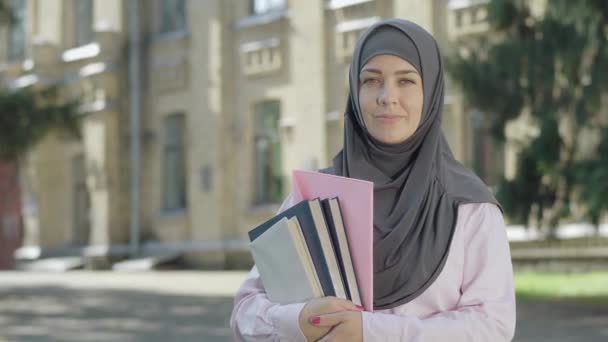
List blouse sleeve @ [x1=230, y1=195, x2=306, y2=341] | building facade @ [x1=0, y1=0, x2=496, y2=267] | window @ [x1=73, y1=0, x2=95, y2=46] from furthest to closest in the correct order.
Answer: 1. window @ [x1=73, y1=0, x2=95, y2=46]
2. building facade @ [x1=0, y1=0, x2=496, y2=267]
3. blouse sleeve @ [x1=230, y1=195, x2=306, y2=341]

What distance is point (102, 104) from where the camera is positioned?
25906 millimetres

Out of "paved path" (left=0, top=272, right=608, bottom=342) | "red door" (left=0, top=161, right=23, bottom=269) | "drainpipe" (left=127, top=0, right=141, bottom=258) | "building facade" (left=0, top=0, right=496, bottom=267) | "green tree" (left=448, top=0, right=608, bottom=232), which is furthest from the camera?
"drainpipe" (left=127, top=0, right=141, bottom=258)

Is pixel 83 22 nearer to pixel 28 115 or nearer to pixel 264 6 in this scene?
pixel 264 6

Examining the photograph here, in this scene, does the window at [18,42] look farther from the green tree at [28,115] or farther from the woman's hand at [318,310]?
the woman's hand at [318,310]

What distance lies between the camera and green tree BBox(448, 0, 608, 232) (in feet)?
41.0

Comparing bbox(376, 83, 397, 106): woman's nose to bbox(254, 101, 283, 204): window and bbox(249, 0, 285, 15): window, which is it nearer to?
bbox(254, 101, 283, 204): window

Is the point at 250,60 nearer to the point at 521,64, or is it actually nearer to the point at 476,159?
the point at 476,159

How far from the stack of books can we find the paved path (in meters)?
7.80

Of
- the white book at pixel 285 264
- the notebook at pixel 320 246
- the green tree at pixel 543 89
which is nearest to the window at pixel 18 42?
the green tree at pixel 543 89

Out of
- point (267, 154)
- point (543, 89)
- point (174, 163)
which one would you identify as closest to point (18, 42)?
point (174, 163)

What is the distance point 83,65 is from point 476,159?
40.3ft

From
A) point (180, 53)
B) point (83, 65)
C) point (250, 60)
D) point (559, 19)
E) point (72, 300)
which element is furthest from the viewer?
point (83, 65)

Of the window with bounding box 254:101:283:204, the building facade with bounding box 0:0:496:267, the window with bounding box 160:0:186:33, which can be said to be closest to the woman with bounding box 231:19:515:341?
the building facade with bounding box 0:0:496:267

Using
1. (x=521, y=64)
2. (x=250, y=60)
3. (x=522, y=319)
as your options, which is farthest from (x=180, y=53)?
(x=522, y=319)
